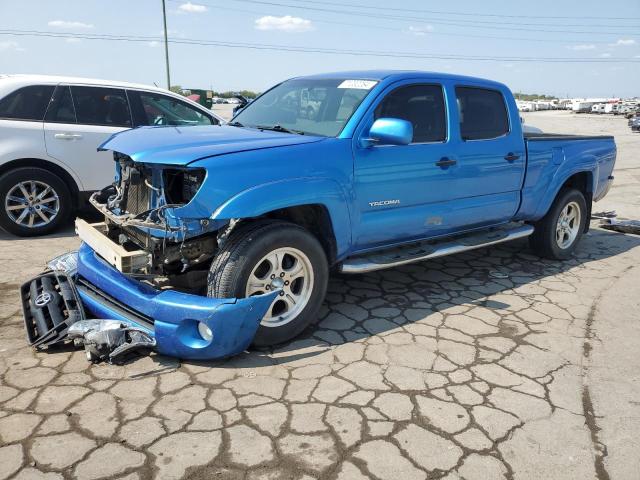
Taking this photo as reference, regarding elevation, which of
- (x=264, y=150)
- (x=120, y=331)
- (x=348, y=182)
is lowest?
(x=120, y=331)

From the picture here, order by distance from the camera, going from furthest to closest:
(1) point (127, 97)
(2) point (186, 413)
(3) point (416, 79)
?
(1) point (127, 97)
(3) point (416, 79)
(2) point (186, 413)

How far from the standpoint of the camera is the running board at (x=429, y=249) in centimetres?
403

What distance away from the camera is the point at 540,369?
11.4 feet

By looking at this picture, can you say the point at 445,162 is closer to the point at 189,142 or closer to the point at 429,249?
the point at 429,249

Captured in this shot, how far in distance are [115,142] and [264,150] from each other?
117cm

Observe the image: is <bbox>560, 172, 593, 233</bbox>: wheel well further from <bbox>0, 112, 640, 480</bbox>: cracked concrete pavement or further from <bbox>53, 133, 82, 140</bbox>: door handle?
<bbox>53, 133, 82, 140</bbox>: door handle

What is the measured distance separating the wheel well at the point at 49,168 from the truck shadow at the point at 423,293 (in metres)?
3.40

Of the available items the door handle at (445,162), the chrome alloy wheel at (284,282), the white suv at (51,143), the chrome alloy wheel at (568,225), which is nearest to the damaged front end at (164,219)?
the chrome alloy wheel at (284,282)

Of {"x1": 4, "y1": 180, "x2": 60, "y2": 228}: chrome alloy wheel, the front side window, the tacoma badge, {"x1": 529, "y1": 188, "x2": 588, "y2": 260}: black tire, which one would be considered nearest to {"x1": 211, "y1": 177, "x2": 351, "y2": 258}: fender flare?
the tacoma badge

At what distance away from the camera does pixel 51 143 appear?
237 inches

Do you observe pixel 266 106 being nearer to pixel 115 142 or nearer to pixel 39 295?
pixel 115 142

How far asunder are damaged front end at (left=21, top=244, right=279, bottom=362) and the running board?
970mm

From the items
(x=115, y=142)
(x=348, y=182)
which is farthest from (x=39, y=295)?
(x=348, y=182)

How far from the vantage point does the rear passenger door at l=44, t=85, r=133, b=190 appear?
19.9ft
